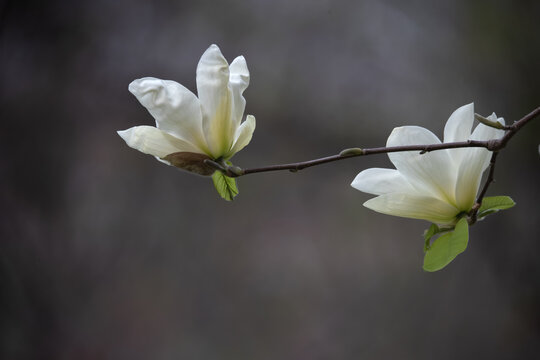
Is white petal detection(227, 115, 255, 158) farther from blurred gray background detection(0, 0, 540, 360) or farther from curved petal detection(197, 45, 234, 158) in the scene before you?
blurred gray background detection(0, 0, 540, 360)

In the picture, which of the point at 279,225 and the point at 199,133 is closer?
the point at 199,133

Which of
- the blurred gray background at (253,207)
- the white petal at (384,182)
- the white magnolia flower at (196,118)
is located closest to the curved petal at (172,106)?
the white magnolia flower at (196,118)

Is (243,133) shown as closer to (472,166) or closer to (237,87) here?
(237,87)

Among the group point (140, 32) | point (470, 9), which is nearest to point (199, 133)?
point (140, 32)

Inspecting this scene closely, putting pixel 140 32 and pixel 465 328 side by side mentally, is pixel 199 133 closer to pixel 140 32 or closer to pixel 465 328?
pixel 140 32

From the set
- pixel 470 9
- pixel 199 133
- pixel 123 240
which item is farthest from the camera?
pixel 470 9

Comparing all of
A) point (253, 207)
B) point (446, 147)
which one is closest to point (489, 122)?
point (446, 147)

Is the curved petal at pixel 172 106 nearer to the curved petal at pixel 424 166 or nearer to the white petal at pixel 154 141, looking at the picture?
the white petal at pixel 154 141
